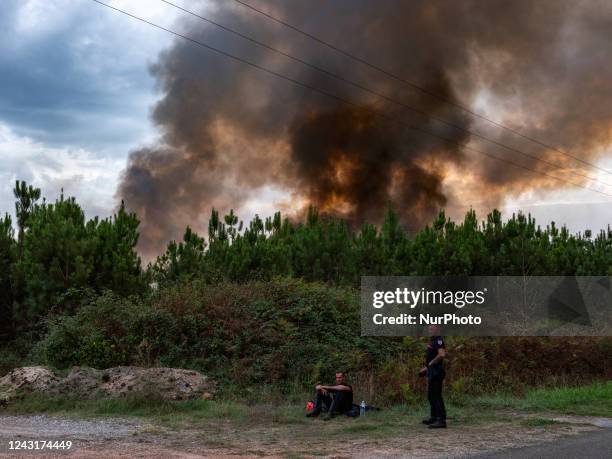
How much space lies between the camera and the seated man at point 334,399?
15598 millimetres

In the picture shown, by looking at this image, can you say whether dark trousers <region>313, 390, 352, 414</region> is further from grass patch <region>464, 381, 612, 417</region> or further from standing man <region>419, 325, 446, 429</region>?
grass patch <region>464, 381, 612, 417</region>

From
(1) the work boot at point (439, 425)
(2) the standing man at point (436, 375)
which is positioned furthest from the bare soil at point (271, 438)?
(2) the standing man at point (436, 375)

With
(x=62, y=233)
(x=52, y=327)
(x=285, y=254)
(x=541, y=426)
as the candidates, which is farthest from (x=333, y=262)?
(x=541, y=426)

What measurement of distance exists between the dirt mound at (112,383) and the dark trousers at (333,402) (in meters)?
4.03

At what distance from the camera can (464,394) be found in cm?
1841

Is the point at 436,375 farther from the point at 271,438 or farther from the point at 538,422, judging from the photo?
the point at 271,438

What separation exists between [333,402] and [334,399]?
74 mm

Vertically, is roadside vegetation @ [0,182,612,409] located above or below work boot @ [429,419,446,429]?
above

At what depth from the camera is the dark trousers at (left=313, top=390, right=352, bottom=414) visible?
15.6 metres

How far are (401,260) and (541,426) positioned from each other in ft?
80.5

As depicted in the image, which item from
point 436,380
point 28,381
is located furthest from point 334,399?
point 28,381

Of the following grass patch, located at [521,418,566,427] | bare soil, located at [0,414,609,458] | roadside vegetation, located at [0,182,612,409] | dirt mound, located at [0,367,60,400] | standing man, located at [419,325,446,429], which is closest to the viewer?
bare soil, located at [0,414,609,458]

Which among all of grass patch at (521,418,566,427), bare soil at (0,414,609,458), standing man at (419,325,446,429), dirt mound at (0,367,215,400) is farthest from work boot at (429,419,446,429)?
dirt mound at (0,367,215,400)

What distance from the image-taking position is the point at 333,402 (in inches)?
611
